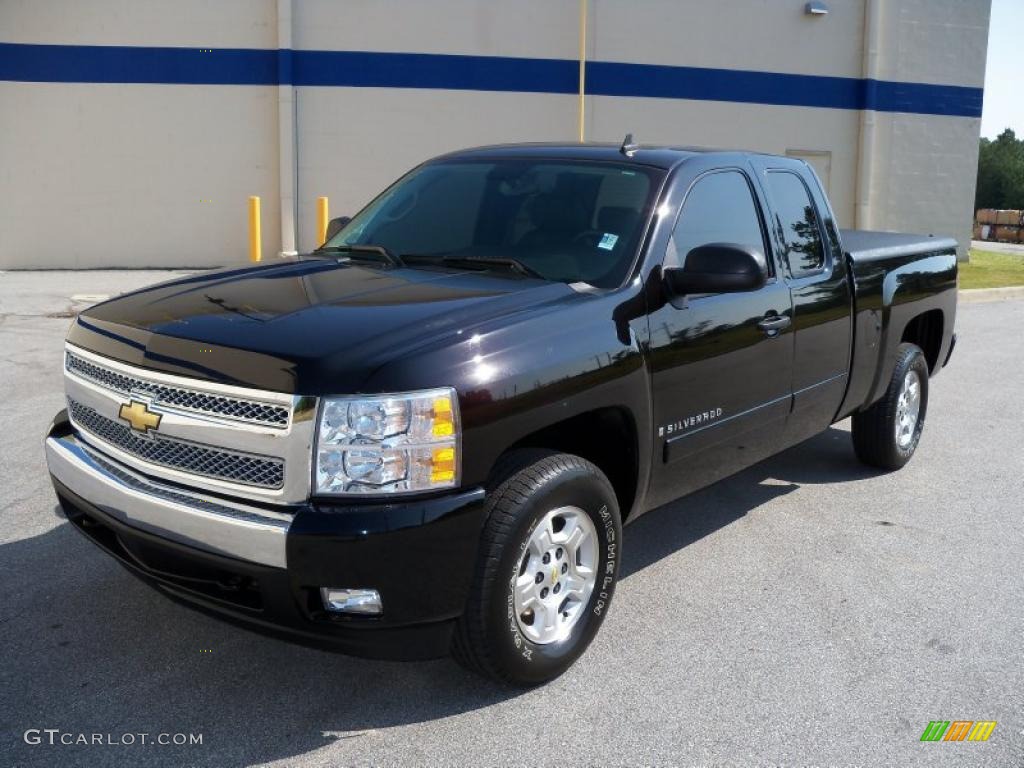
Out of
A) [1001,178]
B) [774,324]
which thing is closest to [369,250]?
[774,324]

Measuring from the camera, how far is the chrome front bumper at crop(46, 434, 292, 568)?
2.96 m

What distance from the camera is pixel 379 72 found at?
1791 cm

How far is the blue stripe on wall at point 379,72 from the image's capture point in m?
17.3

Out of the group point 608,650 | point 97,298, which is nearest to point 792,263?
point 608,650

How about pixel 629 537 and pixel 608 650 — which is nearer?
pixel 608 650

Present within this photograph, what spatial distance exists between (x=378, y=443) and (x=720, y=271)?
1618 mm

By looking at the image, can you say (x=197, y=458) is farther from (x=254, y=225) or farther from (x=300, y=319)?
(x=254, y=225)

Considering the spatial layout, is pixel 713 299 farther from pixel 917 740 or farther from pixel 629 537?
pixel 917 740

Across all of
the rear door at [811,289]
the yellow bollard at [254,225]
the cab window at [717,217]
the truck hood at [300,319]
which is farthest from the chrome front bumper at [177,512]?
the yellow bollard at [254,225]

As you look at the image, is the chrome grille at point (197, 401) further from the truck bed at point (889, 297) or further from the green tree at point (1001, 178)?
the green tree at point (1001, 178)

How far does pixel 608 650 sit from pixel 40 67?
1703 cm

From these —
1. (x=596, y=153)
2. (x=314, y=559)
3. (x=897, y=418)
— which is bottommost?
(x=897, y=418)

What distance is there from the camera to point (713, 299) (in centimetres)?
425

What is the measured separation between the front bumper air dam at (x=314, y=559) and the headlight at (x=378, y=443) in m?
0.07
